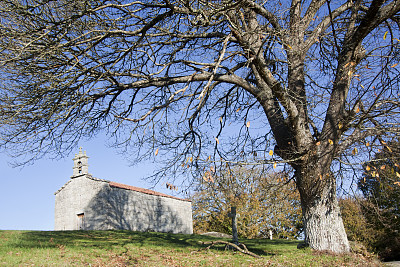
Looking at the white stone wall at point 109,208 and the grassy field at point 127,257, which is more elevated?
the white stone wall at point 109,208

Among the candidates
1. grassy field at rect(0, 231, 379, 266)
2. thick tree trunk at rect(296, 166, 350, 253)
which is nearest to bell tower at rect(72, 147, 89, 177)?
grassy field at rect(0, 231, 379, 266)

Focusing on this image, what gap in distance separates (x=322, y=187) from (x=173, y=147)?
466 centimetres

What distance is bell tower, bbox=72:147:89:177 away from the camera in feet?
80.6

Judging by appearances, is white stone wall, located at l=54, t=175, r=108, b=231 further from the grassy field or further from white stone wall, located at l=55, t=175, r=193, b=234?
the grassy field

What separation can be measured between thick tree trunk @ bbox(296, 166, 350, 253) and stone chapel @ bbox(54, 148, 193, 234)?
16.3 m

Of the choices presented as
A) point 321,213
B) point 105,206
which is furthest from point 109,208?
point 321,213

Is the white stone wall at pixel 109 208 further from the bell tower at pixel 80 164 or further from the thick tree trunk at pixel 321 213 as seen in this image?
the thick tree trunk at pixel 321 213

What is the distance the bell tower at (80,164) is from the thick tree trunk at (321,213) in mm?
19292

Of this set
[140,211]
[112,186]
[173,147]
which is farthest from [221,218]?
[173,147]

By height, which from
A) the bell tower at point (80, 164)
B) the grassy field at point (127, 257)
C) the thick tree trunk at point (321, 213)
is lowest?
the grassy field at point (127, 257)

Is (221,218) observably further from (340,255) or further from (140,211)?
(340,255)

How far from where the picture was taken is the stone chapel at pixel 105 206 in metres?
22.5

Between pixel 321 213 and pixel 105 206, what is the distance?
16.9 m

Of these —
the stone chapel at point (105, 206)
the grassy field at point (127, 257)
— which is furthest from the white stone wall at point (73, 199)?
the grassy field at point (127, 257)
